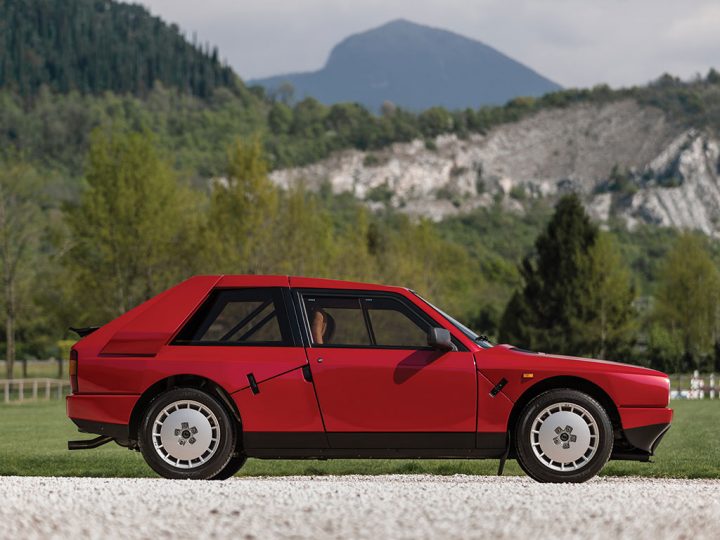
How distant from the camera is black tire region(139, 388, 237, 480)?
32.3 feet

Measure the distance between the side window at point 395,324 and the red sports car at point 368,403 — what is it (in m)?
0.06

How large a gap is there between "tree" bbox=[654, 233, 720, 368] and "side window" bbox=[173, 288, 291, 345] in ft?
203

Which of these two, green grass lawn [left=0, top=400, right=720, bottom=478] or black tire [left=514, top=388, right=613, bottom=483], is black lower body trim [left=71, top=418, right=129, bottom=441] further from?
black tire [left=514, top=388, right=613, bottom=483]

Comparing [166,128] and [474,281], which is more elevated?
[166,128]

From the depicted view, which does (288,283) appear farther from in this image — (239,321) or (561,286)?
(561,286)

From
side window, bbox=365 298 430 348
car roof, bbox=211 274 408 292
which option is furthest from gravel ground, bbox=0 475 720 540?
car roof, bbox=211 274 408 292

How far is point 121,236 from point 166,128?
154017 millimetres

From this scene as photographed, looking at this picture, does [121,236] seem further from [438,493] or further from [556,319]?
[438,493]

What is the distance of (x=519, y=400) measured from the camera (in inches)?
391

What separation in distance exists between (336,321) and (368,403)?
0.79m

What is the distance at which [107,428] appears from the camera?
398 inches

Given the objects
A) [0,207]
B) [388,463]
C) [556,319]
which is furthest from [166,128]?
[388,463]

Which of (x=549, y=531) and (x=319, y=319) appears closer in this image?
(x=549, y=531)

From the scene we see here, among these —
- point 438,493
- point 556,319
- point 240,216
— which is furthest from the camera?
point 556,319
